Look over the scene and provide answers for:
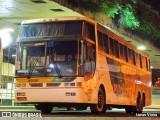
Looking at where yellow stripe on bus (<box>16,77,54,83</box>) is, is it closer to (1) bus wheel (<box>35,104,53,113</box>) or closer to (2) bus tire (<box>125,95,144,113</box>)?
(1) bus wheel (<box>35,104,53,113</box>)

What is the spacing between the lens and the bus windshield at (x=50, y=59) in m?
14.6

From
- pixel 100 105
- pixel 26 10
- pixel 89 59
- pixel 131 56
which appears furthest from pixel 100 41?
pixel 131 56

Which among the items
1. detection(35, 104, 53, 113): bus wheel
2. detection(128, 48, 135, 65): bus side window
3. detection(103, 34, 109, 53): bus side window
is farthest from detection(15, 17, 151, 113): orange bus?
detection(128, 48, 135, 65): bus side window

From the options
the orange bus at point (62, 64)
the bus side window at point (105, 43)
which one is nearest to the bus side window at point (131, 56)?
the bus side window at point (105, 43)

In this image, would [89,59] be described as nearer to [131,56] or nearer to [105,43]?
[105,43]

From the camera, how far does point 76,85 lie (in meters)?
14.4

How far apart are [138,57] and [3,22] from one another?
24.3 feet

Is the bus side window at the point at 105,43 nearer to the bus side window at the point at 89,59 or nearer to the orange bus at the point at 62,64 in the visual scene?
the orange bus at the point at 62,64

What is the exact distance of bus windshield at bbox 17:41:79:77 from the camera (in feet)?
47.9

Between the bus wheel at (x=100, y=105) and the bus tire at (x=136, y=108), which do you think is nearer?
the bus wheel at (x=100, y=105)

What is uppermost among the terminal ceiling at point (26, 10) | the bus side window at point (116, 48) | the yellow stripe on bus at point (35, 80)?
the terminal ceiling at point (26, 10)

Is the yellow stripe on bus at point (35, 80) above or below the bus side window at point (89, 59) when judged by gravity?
below

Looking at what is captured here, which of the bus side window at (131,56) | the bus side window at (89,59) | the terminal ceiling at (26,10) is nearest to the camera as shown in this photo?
the bus side window at (89,59)

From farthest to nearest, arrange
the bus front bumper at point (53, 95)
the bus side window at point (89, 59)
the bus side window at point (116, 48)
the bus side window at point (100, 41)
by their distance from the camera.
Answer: the bus side window at point (116, 48) < the bus side window at point (100, 41) < the bus side window at point (89, 59) < the bus front bumper at point (53, 95)
